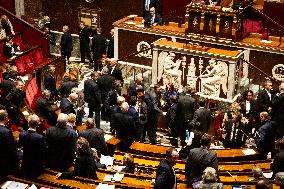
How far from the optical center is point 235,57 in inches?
466

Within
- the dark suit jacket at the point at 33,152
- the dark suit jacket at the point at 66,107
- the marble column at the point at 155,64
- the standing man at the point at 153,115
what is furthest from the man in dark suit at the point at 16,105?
the marble column at the point at 155,64

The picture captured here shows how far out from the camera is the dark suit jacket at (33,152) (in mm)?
7441

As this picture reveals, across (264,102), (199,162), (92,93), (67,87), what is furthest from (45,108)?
(264,102)

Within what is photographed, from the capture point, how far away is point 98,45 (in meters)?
14.3

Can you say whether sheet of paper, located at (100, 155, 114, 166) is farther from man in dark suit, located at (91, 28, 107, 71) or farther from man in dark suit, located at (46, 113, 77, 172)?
man in dark suit, located at (91, 28, 107, 71)

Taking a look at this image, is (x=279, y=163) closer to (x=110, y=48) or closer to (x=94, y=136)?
(x=94, y=136)

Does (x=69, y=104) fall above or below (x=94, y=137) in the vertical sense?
above

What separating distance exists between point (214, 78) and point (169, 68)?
1107 mm

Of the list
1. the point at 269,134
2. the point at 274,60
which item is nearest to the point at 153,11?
the point at 274,60

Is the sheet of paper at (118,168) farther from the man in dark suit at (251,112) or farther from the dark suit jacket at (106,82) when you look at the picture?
the dark suit jacket at (106,82)

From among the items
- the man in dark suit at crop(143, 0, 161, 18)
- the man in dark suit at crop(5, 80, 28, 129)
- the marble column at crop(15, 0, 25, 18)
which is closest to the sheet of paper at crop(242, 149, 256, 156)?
the man in dark suit at crop(5, 80, 28, 129)

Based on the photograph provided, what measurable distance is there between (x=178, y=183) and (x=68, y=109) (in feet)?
10.0

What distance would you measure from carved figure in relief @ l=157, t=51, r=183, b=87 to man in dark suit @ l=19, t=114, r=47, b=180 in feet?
17.8

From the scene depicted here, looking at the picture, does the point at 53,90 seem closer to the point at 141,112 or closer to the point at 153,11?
the point at 141,112
